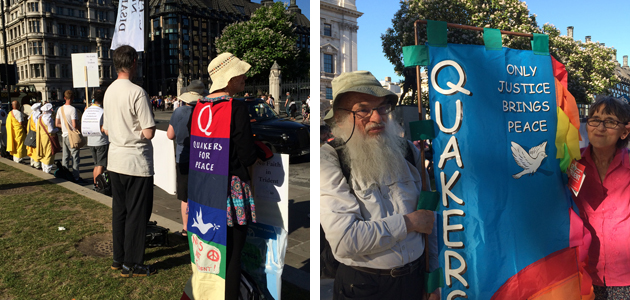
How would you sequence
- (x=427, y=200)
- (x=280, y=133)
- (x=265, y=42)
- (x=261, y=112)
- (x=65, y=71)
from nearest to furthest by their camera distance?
(x=427, y=200) → (x=280, y=133) → (x=261, y=112) → (x=265, y=42) → (x=65, y=71)

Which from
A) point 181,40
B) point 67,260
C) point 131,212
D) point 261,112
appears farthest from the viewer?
point 181,40

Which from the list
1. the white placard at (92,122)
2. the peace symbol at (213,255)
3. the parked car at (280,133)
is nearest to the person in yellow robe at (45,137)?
the white placard at (92,122)

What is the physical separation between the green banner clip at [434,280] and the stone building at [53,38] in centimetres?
7318

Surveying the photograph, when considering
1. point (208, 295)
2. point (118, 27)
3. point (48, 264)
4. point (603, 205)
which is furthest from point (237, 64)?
point (48, 264)

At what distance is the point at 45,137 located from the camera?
8852mm

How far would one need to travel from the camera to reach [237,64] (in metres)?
2.89

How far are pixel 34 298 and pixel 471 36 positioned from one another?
366 centimetres

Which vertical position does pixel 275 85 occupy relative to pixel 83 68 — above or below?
above

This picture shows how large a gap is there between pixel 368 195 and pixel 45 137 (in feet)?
28.8

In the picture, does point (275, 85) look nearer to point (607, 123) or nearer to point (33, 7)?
point (607, 123)

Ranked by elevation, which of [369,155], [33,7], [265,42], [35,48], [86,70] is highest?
[33,7]

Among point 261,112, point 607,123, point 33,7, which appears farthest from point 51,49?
point 607,123

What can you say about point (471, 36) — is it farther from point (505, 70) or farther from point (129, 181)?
point (129, 181)

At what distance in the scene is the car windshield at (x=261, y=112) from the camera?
10.7 m
